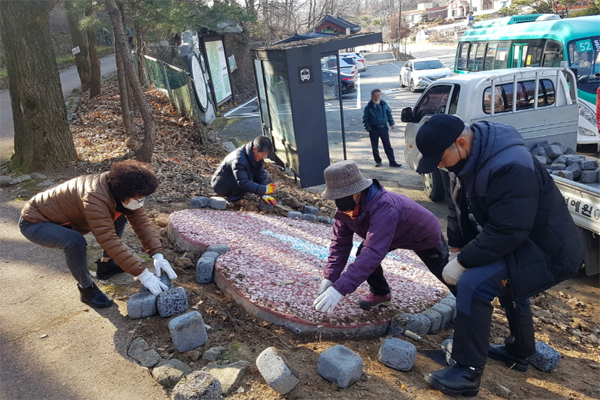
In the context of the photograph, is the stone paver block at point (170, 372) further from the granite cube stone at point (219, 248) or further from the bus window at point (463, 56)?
the bus window at point (463, 56)

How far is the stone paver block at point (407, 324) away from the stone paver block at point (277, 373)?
105cm

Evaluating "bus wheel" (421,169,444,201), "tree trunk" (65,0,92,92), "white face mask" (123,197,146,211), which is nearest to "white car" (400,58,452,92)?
"tree trunk" (65,0,92,92)

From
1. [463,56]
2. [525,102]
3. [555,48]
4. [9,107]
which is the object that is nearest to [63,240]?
[525,102]

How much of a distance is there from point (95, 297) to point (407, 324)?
8.13ft

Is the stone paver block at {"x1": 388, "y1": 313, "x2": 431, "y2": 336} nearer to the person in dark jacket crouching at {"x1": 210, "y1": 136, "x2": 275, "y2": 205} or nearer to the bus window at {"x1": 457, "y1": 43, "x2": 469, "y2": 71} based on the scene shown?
the person in dark jacket crouching at {"x1": 210, "y1": 136, "x2": 275, "y2": 205}

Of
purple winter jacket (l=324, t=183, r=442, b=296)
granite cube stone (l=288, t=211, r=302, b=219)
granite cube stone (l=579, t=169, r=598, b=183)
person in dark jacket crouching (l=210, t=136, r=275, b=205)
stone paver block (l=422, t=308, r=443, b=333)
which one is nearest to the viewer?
purple winter jacket (l=324, t=183, r=442, b=296)

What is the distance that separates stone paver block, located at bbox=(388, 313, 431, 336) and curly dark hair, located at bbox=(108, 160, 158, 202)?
6.84 ft

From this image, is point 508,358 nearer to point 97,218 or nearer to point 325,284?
point 325,284

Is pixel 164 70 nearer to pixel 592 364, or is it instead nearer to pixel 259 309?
pixel 259 309

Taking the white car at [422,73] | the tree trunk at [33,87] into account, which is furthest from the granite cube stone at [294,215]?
the white car at [422,73]

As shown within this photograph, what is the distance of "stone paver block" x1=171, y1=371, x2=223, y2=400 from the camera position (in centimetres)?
257

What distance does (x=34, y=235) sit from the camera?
364 cm

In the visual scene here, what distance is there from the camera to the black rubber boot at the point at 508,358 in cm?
324

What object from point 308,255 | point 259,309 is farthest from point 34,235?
point 308,255
